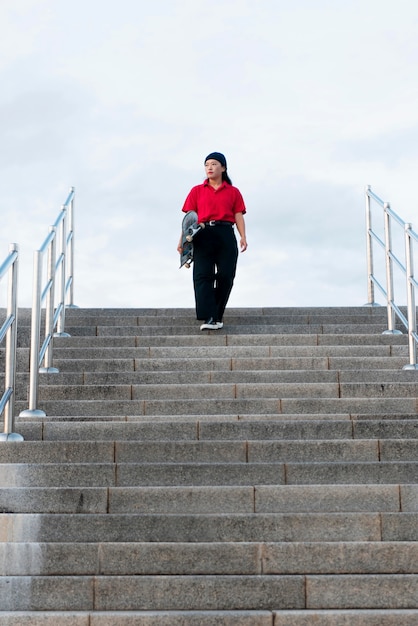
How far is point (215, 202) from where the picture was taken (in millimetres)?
8305

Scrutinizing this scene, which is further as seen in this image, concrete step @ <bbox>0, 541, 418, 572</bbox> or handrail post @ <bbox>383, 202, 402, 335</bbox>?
handrail post @ <bbox>383, 202, 402, 335</bbox>

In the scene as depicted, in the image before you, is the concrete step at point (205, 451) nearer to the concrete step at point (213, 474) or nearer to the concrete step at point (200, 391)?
the concrete step at point (213, 474)

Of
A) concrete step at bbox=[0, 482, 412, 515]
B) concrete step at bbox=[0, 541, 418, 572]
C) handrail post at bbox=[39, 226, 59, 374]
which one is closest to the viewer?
concrete step at bbox=[0, 541, 418, 572]

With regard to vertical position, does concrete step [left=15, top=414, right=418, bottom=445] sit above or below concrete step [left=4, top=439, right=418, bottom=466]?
above

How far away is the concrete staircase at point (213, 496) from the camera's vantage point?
4246mm

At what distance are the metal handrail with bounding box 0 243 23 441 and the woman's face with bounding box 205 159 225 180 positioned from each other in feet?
8.72

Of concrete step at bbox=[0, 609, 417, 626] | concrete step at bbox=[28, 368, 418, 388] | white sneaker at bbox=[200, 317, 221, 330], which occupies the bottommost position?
concrete step at bbox=[0, 609, 417, 626]

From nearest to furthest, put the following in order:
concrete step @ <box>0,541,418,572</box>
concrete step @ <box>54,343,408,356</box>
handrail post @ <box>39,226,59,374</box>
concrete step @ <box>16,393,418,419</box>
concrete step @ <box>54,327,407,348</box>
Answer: concrete step @ <box>0,541,418,572</box>, concrete step @ <box>16,393,418,419</box>, handrail post @ <box>39,226,59,374</box>, concrete step @ <box>54,343,408,356</box>, concrete step @ <box>54,327,407,348</box>

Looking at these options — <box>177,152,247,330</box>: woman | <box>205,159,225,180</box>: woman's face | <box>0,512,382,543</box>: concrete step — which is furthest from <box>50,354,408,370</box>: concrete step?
<box>0,512,382,543</box>: concrete step

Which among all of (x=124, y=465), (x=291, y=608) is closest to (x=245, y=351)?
(x=124, y=465)

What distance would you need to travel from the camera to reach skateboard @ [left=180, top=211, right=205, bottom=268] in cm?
823

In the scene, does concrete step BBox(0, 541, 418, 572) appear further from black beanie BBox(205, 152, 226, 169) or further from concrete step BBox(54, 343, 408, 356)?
black beanie BBox(205, 152, 226, 169)

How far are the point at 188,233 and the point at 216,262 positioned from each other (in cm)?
34

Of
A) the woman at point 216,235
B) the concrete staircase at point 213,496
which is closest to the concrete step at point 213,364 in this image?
the concrete staircase at point 213,496
